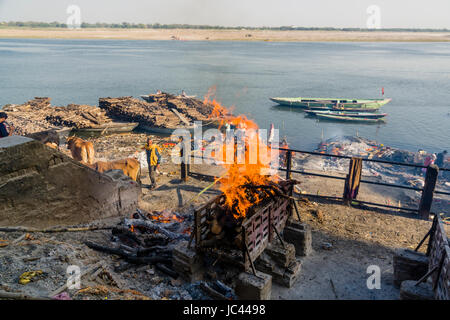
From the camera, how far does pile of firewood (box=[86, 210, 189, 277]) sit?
648 centimetres

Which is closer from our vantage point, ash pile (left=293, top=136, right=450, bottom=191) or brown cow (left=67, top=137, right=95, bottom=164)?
brown cow (left=67, top=137, right=95, bottom=164)

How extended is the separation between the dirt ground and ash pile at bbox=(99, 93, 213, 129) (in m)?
17.7

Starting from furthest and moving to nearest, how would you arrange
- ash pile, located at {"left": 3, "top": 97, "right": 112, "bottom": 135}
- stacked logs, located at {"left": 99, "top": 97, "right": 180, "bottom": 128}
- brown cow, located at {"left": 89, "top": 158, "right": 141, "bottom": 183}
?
stacked logs, located at {"left": 99, "top": 97, "right": 180, "bottom": 128} → ash pile, located at {"left": 3, "top": 97, "right": 112, "bottom": 135} → brown cow, located at {"left": 89, "top": 158, "right": 141, "bottom": 183}

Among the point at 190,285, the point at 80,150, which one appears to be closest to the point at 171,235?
the point at 190,285

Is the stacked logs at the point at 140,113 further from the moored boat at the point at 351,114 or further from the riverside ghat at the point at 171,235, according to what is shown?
the riverside ghat at the point at 171,235

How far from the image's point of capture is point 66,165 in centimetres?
640

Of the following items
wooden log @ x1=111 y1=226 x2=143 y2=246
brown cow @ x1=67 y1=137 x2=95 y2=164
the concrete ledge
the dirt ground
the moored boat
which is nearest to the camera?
the dirt ground

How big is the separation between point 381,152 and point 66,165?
67.3 ft

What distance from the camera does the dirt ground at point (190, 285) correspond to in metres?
5.02

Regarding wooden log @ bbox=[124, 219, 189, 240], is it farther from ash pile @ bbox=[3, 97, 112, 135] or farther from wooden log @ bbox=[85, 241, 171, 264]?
ash pile @ bbox=[3, 97, 112, 135]

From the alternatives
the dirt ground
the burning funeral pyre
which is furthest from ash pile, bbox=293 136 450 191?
the burning funeral pyre

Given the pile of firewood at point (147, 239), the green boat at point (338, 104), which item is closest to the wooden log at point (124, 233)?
the pile of firewood at point (147, 239)
